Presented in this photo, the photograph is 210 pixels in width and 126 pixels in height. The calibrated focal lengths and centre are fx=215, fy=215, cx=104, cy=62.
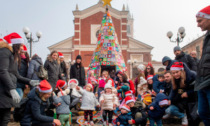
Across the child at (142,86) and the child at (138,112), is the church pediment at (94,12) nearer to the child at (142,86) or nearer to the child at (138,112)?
the child at (142,86)

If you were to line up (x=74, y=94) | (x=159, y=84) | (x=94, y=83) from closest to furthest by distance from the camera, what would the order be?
(x=159, y=84)
(x=74, y=94)
(x=94, y=83)

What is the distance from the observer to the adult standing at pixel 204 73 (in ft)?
9.49

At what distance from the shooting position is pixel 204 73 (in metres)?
2.92

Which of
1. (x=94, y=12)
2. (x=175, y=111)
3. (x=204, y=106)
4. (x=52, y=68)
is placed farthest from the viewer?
(x=94, y=12)

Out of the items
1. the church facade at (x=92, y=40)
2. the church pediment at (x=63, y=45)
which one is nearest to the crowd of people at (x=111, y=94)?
the church facade at (x=92, y=40)

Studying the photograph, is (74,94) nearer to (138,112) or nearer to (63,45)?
(138,112)

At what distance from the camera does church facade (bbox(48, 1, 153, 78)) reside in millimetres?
29688

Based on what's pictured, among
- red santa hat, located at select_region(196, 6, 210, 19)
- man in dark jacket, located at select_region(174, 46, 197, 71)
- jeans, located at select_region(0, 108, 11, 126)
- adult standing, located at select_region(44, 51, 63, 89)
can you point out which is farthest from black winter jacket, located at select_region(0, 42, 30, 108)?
man in dark jacket, located at select_region(174, 46, 197, 71)

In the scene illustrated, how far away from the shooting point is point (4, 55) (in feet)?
11.3

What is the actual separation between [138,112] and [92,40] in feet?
84.1

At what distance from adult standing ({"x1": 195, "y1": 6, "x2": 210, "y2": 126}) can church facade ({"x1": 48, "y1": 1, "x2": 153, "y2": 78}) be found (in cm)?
2621

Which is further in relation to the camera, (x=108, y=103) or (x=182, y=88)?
(x=108, y=103)

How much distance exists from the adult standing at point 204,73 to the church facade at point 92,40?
26.2 meters

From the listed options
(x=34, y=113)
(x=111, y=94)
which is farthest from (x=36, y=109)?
(x=111, y=94)
